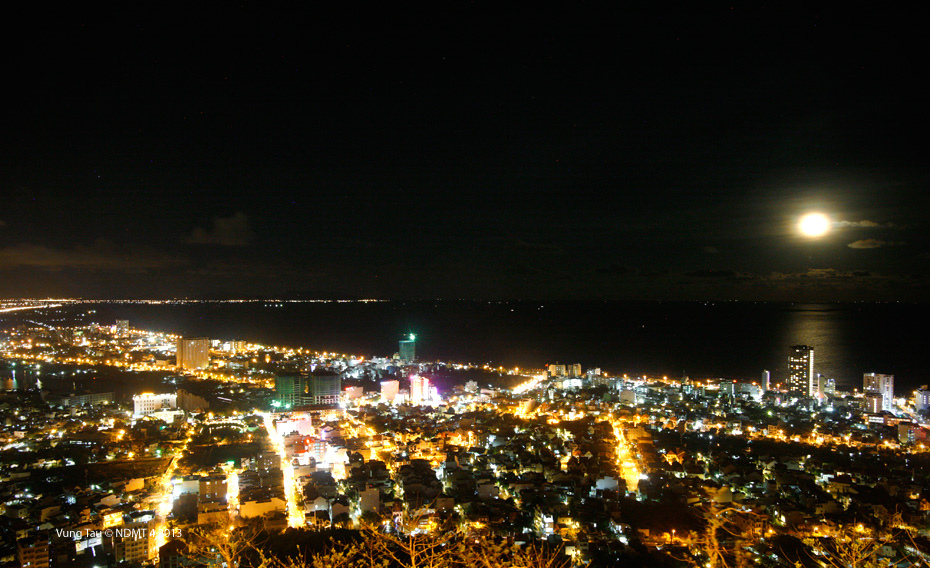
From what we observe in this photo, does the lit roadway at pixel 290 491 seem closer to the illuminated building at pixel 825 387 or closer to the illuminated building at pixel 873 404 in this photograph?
the illuminated building at pixel 873 404

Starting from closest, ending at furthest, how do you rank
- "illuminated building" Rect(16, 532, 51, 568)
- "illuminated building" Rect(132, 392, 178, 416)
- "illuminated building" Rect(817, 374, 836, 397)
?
"illuminated building" Rect(16, 532, 51, 568), "illuminated building" Rect(132, 392, 178, 416), "illuminated building" Rect(817, 374, 836, 397)

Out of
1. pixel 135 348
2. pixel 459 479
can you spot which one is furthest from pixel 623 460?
pixel 135 348

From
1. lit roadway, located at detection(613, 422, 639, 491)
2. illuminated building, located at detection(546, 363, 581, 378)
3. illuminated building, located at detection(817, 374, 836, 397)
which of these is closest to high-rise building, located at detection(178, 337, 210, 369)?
illuminated building, located at detection(546, 363, 581, 378)

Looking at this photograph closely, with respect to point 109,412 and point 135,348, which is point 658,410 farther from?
point 135,348

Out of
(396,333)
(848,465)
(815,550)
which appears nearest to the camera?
(815,550)

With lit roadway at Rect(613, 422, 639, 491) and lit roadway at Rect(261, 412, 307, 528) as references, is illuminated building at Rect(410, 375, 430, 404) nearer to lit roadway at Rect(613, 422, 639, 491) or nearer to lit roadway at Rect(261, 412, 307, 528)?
lit roadway at Rect(261, 412, 307, 528)

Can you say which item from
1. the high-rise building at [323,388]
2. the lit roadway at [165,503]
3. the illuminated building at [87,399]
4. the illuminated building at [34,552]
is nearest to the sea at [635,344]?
the high-rise building at [323,388]

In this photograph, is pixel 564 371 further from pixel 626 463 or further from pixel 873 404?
pixel 626 463
